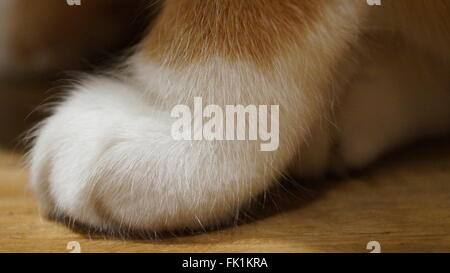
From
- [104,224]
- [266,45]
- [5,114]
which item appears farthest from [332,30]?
[5,114]

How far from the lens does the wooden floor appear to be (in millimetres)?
472

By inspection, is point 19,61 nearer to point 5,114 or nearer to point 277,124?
point 5,114

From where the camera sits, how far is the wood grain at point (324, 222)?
471mm

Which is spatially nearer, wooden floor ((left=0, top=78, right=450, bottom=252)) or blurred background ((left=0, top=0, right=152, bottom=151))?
wooden floor ((left=0, top=78, right=450, bottom=252))

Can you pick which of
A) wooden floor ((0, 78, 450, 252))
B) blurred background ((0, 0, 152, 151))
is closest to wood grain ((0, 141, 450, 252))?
wooden floor ((0, 78, 450, 252))

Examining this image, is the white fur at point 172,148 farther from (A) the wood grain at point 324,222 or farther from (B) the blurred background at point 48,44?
(B) the blurred background at point 48,44

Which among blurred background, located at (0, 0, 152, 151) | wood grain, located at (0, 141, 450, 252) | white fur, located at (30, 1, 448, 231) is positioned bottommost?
wood grain, located at (0, 141, 450, 252)

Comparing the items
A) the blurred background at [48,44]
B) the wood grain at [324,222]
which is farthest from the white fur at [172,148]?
the blurred background at [48,44]

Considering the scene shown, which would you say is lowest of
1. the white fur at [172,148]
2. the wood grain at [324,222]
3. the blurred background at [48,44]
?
the wood grain at [324,222]

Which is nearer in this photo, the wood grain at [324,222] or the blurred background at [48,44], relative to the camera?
the wood grain at [324,222]

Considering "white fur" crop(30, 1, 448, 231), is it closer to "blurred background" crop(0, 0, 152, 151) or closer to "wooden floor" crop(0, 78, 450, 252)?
"wooden floor" crop(0, 78, 450, 252)

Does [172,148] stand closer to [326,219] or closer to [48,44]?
[326,219]

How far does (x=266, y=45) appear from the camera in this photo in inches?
19.3

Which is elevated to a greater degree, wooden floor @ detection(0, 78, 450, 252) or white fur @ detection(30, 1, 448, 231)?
white fur @ detection(30, 1, 448, 231)
